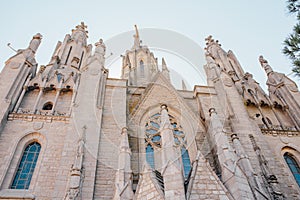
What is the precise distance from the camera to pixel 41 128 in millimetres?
11633

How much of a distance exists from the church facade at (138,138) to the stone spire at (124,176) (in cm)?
3

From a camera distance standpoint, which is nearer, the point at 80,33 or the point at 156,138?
the point at 156,138

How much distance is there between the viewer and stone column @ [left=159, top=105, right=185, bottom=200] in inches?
258

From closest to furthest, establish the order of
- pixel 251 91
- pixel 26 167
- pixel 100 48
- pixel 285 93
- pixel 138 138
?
pixel 26 167 < pixel 138 138 < pixel 285 93 < pixel 100 48 < pixel 251 91

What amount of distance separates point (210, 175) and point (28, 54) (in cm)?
1375

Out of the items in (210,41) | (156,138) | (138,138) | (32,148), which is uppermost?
(210,41)

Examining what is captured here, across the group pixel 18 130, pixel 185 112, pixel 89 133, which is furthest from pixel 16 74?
pixel 185 112

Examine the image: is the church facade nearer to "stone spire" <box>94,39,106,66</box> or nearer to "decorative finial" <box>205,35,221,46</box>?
"stone spire" <box>94,39,106,66</box>

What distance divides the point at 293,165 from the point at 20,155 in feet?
45.1

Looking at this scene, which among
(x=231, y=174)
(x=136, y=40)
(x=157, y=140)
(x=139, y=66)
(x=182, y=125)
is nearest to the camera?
(x=231, y=174)

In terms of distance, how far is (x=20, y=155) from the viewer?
10656 millimetres

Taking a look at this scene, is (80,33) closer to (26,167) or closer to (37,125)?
(37,125)

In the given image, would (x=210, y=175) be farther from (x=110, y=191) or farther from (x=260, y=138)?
(x=260, y=138)

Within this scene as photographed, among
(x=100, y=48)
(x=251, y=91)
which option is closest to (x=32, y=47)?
(x=100, y=48)
